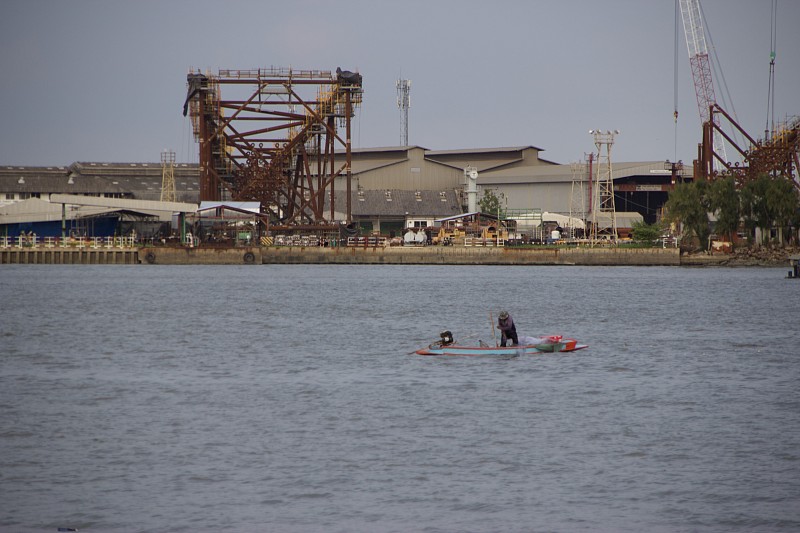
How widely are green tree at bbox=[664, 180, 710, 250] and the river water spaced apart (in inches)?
1833

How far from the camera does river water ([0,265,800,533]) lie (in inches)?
697

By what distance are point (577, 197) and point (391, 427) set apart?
353ft

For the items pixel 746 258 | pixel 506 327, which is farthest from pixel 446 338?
pixel 746 258

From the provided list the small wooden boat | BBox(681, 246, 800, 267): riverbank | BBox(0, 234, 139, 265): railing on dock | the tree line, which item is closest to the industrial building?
BBox(681, 246, 800, 267): riverbank

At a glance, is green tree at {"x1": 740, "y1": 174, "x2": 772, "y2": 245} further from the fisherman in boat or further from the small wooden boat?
the fisherman in boat

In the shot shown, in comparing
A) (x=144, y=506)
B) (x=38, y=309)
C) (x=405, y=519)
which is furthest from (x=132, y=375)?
(x=38, y=309)

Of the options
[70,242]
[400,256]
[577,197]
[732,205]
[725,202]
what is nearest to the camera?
[725,202]

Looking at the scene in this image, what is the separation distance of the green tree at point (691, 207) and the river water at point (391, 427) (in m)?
46.6

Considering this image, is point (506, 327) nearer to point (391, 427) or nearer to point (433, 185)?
point (391, 427)

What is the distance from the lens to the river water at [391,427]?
17703mm

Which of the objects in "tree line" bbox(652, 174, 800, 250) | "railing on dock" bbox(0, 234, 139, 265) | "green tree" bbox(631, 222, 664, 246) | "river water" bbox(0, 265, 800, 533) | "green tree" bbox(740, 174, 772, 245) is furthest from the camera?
"green tree" bbox(631, 222, 664, 246)

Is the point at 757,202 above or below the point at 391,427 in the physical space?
above

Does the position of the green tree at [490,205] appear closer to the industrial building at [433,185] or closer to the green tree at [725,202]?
the industrial building at [433,185]

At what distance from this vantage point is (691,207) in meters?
95.8
